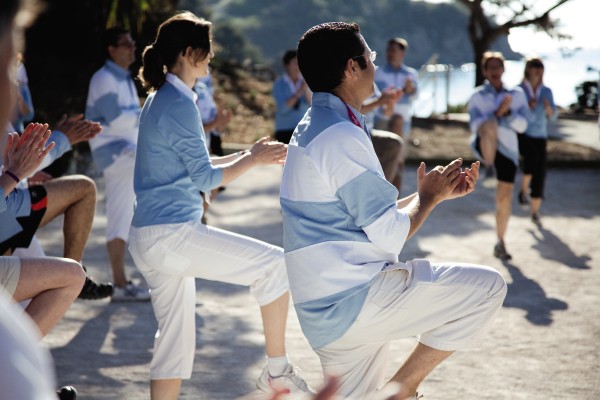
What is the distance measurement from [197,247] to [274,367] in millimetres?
684

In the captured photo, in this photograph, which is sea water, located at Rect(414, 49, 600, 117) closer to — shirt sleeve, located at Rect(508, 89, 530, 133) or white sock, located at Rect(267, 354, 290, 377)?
shirt sleeve, located at Rect(508, 89, 530, 133)

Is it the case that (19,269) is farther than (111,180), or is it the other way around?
(111,180)

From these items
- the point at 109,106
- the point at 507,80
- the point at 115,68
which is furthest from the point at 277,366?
the point at 507,80

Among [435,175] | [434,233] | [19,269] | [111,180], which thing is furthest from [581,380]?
[434,233]

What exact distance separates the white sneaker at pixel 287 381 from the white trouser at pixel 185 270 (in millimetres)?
358

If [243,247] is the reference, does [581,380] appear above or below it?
below

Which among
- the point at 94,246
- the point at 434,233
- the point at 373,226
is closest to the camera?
the point at 373,226

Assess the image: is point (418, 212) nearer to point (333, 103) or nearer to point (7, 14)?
point (333, 103)

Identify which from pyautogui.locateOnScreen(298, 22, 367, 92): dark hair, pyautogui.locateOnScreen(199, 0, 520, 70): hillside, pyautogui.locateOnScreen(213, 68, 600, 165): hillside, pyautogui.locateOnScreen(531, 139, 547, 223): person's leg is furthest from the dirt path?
pyautogui.locateOnScreen(199, 0, 520, 70): hillside

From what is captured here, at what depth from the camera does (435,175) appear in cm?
355

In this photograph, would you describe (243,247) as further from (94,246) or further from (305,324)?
(94,246)

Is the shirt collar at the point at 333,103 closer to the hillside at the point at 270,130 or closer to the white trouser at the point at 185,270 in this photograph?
the white trouser at the point at 185,270

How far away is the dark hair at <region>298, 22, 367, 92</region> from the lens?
349 cm

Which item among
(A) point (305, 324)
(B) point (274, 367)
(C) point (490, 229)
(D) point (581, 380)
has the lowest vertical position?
(C) point (490, 229)
